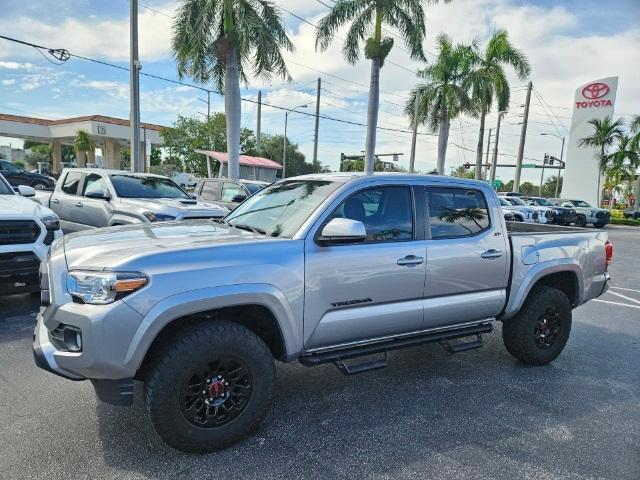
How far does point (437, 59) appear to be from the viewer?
2522 cm

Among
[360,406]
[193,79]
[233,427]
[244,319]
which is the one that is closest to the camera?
[233,427]

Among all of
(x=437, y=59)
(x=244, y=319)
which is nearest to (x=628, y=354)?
(x=244, y=319)

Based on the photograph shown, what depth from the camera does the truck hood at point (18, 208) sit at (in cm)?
511

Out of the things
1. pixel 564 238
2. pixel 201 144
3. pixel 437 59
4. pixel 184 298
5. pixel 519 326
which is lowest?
pixel 519 326

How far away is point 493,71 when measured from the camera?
2573 cm

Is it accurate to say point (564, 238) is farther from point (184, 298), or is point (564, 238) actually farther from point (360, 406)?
point (184, 298)

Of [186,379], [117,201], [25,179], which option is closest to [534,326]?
[186,379]

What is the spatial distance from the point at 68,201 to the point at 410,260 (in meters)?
7.56

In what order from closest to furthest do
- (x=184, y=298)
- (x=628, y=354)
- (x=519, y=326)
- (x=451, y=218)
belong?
1. (x=184, y=298)
2. (x=451, y=218)
3. (x=519, y=326)
4. (x=628, y=354)

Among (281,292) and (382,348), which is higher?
(281,292)

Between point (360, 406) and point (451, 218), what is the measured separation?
68.0 inches

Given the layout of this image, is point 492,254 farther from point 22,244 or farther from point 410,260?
point 22,244

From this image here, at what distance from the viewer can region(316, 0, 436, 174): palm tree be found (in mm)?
18000

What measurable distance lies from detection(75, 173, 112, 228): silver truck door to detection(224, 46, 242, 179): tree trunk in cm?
800
